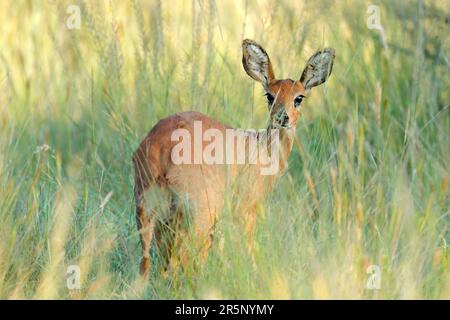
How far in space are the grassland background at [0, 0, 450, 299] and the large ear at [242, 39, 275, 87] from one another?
21 centimetres

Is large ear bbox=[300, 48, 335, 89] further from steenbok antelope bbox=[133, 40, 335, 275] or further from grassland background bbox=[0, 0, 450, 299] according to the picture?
steenbok antelope bbox=[133, 40, 335, 275]

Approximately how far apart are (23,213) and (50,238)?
0.35 meters

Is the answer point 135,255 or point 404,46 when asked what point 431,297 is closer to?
point 135,255

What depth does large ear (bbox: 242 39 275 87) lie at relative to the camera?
5.46 meters

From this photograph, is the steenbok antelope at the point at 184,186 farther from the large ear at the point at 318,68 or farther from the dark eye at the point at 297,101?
the large ear at the point at 318,68

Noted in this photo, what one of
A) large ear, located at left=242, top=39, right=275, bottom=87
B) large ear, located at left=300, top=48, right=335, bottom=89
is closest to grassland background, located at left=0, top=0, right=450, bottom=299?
large ear, located at left=300, top=48, right=335, bottom=89

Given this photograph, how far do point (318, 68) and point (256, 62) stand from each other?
1.07 feet

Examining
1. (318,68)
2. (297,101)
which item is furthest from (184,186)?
(318,68)

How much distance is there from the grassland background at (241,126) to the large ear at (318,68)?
10 cm

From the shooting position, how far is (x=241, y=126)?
570 cm

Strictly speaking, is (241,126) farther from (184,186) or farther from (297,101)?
(184,186)

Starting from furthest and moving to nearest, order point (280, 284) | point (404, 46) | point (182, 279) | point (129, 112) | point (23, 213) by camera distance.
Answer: point (404, 46) < point (129, 112) < point (23, 213) < point (182, 279) < point (280, 284)
